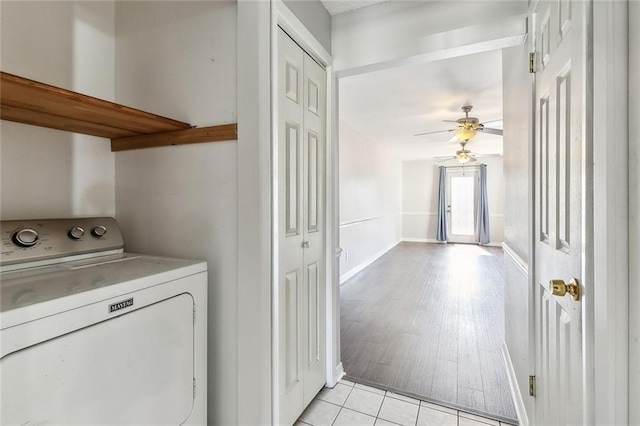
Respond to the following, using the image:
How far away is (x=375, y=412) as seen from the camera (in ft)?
5.31

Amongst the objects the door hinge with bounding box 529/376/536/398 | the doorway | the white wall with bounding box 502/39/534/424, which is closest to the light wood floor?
the doorway

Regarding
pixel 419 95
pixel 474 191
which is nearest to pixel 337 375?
pixel 419 95

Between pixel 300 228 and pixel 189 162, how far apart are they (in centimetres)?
62

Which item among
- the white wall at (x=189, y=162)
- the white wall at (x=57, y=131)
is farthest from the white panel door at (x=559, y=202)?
the white wall at (x=57, y=131)

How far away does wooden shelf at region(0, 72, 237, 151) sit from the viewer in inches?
32.3

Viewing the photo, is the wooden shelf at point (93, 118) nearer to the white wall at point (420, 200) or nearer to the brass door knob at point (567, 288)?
the brass door knob at point (567, 288)

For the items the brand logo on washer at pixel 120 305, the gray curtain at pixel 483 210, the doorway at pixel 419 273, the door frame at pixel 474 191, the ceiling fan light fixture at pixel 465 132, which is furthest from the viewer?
the door frame at pixel 474 191

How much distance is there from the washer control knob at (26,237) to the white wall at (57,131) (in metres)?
0.19

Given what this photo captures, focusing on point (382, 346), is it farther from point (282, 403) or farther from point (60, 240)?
point (60, 240)

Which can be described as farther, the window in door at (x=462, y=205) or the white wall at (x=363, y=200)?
the window in door at (x=462, y=205)

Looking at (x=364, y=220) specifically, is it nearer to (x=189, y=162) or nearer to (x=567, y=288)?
(x=189, y=162)

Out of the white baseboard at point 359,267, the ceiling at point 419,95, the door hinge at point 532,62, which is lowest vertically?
the white baseboard at point 359,267

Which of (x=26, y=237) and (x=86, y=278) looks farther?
(x=26, y=237)

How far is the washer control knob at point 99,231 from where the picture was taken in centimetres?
120
